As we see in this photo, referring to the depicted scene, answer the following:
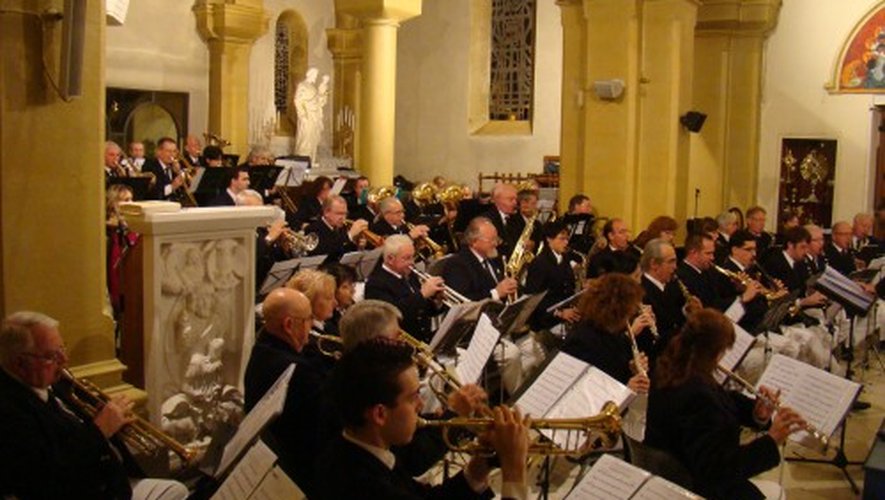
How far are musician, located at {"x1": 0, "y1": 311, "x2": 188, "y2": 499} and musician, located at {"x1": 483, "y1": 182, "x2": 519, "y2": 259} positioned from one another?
6.76 metres

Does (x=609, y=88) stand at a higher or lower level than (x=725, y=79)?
lower

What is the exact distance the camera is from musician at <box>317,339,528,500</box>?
292 cm

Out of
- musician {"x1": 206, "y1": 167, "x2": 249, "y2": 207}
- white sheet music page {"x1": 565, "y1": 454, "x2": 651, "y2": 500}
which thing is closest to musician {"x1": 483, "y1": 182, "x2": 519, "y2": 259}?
musician {"x1": 206, "y1": 167, "x2": 249, "y2": 207}

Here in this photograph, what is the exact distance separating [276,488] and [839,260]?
363 inches

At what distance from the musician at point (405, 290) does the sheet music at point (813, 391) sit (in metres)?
2.50

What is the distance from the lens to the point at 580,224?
1122 centimetres

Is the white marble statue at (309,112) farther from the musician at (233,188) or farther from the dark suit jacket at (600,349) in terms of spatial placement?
the dark suit jacket at (600,349)

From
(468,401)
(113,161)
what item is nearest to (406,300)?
(468,401)

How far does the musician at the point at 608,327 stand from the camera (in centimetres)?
564

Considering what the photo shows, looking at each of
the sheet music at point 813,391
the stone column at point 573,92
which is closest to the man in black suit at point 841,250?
the stone column at point 573,92

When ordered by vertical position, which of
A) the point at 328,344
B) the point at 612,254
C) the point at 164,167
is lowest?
the point at 328,344

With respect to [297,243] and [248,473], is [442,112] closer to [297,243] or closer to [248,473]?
[297,243]

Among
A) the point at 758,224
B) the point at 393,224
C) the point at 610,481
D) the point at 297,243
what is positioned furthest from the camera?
the point at 758,224

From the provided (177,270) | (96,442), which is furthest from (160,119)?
(96,442)
